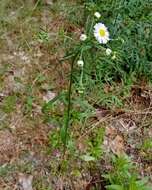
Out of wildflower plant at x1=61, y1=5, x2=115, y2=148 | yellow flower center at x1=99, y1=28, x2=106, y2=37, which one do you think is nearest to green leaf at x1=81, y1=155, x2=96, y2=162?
wildflower plant at x1=61, y1=5, x2=115, y2=148

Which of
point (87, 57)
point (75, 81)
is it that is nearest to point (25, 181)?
point (75, 81)

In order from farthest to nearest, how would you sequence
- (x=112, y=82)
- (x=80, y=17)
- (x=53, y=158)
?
(x=80, y=17) < (x=112, y=82) < (x=53, y=158)

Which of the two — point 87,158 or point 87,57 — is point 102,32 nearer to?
point 87,57

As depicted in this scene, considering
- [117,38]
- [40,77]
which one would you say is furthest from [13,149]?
[117,38]

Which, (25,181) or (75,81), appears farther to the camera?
(75,81)

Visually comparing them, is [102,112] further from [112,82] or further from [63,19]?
[63,19]

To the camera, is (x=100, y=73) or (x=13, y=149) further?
(x=100, y=73)

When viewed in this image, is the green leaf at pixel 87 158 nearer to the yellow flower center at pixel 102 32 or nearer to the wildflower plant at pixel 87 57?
the wildflower plant at pixel 87 57

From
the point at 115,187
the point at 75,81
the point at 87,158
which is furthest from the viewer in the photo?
the point at 75,81

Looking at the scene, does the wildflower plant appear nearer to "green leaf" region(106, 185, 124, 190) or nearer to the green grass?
the green grass

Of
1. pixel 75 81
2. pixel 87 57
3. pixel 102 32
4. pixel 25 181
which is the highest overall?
pixel 102 32

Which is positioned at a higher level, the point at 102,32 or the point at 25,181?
the point at 102,32
